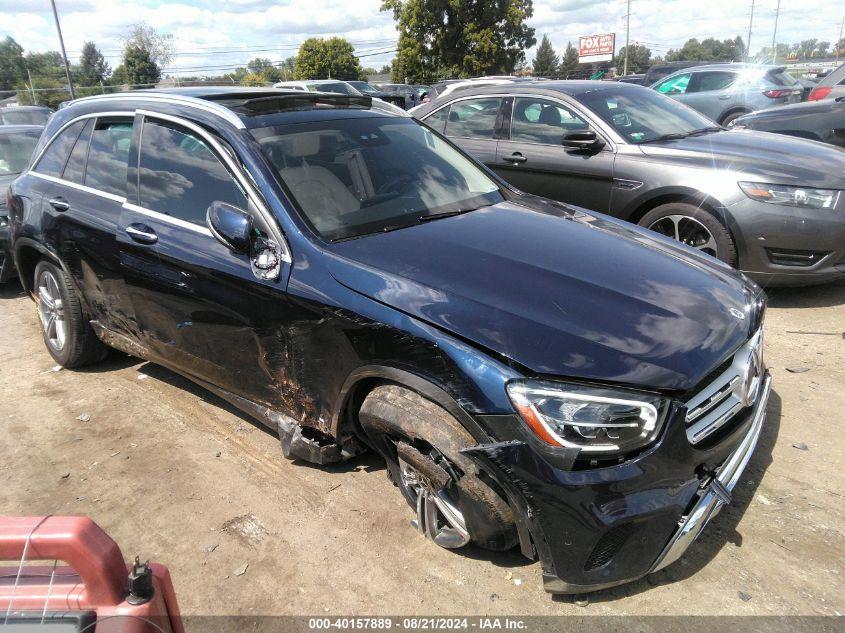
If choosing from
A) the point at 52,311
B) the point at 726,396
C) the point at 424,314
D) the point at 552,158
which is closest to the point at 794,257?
the point at 552,158

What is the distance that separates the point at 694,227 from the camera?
5.14 meters

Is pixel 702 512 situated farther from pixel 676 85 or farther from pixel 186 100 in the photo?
pixel 676 85

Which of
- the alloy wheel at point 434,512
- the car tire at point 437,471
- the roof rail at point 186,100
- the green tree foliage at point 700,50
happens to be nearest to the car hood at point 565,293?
the car tire at point 437,471

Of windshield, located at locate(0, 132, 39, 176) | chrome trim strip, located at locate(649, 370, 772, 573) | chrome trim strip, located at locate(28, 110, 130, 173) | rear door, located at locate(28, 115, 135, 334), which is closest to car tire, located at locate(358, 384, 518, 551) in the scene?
chrome trim strip, located at locate(649, 370, 772, 573)

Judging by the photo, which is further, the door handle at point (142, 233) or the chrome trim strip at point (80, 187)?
the chrome trim strip at point (80, 187)

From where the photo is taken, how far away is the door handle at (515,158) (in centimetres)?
603

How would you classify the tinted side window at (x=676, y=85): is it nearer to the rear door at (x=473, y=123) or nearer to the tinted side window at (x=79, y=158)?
the rear door at (x=473, y=123)

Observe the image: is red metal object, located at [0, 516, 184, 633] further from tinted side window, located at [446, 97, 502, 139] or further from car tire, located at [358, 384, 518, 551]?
tinted side window, located at [446, 97, 502, 139]

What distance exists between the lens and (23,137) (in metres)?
8.02

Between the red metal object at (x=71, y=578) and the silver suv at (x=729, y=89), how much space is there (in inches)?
554

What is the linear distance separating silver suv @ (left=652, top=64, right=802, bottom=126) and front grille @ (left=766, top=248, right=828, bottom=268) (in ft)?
31.3

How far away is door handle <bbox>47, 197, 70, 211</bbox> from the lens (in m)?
4.12

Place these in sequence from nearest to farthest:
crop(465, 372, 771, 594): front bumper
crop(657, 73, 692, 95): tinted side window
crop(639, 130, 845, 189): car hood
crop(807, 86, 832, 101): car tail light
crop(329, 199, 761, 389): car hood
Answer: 1. crop(465, 372, 771, 594): front bumper
2. crop(329, 199, 761, 389): car hood
3. crop(639, 130, 845, 189): car hood
4. crop(807, 86, 832, 101): car tail light
5. crop(657, 73, 692, 95): tinted side window

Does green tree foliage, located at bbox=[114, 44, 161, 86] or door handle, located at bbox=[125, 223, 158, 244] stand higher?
green tree foliage, located at bbox=[114, 44, 161, 86]
